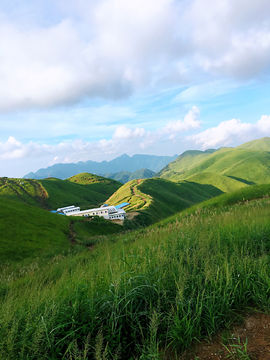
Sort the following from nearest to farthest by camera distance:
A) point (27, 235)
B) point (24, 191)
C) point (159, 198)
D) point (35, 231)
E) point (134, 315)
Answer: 1. point (134, 315)
2. point (27, 235)
3. point (35, 231)
4. point (159, 198)
5. point (24, 191)

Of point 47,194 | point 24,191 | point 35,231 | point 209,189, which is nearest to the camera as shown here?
point 35,231

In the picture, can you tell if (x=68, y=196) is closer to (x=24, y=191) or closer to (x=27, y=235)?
(x=24, y=191)

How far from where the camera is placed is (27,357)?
2.41 meters

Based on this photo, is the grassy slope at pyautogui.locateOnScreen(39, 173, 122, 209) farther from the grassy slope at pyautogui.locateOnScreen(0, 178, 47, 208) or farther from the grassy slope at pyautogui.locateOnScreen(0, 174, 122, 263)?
the grassy slope at pyautogui.locateOnScreen(0, 174, 122, 263)

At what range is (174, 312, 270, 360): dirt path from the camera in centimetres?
241

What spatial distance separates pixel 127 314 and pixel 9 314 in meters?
1.97

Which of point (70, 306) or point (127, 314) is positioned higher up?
point (70, 306)

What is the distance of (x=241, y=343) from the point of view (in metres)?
2.59

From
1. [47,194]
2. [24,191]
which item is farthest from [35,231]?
[24,191]

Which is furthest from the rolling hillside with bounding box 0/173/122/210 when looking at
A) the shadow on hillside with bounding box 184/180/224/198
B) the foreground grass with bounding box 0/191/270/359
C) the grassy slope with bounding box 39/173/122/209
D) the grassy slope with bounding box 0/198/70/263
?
the foreground grass with bounding box 0/191/270/359

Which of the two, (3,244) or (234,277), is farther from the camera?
(3,244)

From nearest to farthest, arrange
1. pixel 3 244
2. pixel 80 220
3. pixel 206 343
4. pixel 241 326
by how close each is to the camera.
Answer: pixel 206 343, pixel 241 326, pixel 3 244, pixel 80 220

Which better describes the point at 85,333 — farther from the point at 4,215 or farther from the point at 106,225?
the point at 106,225

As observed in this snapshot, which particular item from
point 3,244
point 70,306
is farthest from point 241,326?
point 3,244
